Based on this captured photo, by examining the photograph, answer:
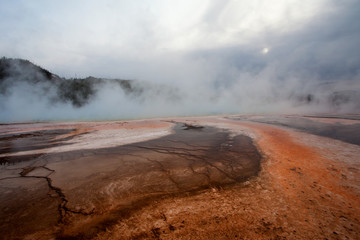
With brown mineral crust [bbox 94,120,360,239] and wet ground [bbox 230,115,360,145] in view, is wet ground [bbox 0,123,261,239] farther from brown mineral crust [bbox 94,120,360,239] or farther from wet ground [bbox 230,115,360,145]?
wet ground [bbox 230,115,360,145]

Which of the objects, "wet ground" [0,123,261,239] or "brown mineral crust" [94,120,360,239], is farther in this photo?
"wet ground" [0,123,261,239]

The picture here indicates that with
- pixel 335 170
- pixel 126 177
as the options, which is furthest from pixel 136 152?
pixel 335 170

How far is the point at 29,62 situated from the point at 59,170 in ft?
117

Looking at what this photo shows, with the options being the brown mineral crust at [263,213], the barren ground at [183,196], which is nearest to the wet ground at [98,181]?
the barren ground at [183,196]

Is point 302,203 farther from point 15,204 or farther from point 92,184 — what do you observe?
point 15,204

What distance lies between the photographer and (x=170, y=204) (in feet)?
6.32

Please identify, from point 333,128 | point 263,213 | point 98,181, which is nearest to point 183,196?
point 263,213

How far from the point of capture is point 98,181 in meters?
2.54

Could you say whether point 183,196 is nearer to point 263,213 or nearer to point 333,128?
point 263,213

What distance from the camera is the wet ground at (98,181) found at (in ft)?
5.48

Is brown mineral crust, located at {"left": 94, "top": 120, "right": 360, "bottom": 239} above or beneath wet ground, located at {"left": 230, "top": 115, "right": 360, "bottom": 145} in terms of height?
beneath

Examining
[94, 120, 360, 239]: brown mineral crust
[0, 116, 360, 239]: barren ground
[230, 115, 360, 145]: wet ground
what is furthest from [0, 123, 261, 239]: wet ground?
[230, 115, 360, 145]: wet ground

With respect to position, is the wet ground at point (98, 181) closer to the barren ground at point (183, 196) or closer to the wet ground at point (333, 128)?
the barren ground at point (183, 196)

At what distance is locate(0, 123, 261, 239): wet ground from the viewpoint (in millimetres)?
1670
